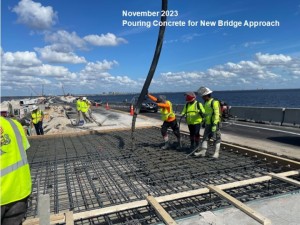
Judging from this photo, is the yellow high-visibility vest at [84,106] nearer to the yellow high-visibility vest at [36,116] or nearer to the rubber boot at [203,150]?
the yellow high-visibility vest at [36,116]

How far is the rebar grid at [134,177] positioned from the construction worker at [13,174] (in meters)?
1.59

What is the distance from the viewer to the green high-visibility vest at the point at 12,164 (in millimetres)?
3153

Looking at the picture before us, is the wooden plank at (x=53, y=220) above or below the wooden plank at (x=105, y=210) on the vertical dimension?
below

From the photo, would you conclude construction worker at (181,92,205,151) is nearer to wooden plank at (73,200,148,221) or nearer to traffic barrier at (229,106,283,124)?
wooden plank at (73,200,148,221)

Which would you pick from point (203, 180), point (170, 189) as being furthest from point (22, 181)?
point (203, 180)

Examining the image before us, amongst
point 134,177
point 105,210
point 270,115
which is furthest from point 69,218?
point 270,115

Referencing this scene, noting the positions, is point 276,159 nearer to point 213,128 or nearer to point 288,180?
point 213,128

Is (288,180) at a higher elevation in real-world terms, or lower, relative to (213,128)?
lower

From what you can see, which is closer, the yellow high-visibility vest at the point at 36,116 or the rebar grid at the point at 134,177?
the rebar grid at the point at 134,177

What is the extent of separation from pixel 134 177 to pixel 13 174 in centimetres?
383

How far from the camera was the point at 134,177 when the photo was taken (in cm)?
679

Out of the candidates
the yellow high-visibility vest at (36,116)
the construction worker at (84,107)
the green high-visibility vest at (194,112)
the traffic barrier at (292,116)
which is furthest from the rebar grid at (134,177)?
the traffic barrier at (292,116)

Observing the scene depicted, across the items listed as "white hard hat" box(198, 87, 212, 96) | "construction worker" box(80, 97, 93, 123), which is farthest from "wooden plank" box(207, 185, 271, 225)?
"construction worker" box(80, 97, 93, 123)

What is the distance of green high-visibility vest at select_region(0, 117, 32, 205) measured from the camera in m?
3.15
